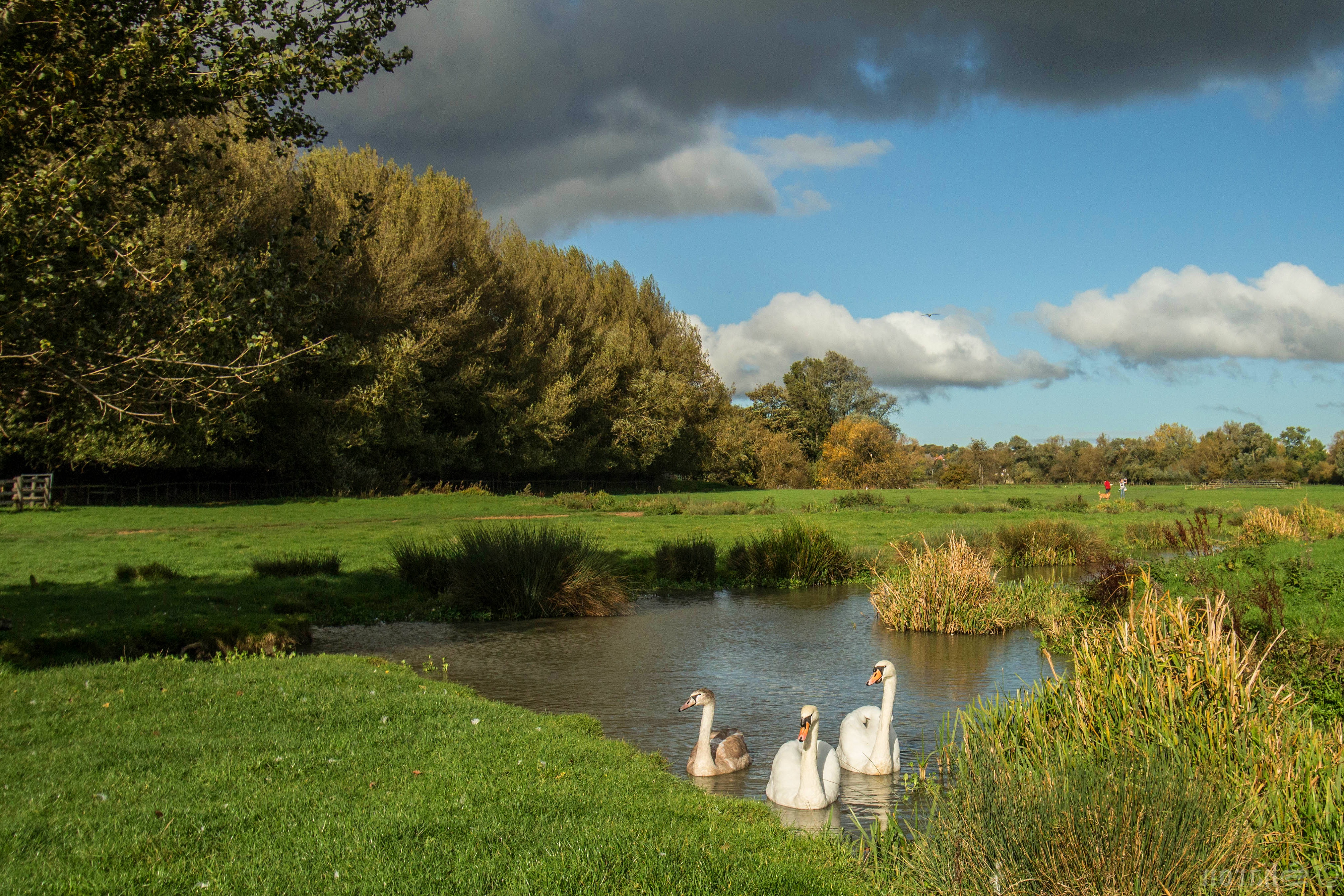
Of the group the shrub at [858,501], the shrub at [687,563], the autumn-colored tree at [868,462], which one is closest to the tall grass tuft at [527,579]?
the shrub at [687,563]

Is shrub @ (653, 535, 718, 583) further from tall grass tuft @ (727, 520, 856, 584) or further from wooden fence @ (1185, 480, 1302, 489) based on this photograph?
wooden fence @ (1185, 480, 1302, 489)

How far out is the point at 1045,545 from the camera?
26.3m

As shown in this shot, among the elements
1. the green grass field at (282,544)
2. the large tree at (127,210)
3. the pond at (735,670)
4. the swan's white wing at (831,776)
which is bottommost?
the pond at (735,670)

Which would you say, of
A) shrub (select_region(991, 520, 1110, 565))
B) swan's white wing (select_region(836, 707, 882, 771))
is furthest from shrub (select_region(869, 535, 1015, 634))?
shrub (select_region(991, 520, 1110, 565))

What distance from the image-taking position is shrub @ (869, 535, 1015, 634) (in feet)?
52.8

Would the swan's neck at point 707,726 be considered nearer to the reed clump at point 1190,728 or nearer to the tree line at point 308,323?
the reed clump at point 1190,728

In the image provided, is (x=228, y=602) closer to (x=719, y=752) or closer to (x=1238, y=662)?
(x=719, y=752)

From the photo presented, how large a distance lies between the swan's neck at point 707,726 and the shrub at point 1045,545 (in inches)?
737

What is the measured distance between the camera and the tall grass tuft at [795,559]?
75.7ft

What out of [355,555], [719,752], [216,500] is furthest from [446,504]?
[719,752]

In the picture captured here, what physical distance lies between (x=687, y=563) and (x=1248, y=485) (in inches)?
3138

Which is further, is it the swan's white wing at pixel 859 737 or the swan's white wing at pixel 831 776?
the swan's white wing at pixel 859 737

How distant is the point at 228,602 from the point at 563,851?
38.9ft

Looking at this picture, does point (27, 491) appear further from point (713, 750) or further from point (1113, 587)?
point (1113, 587)
